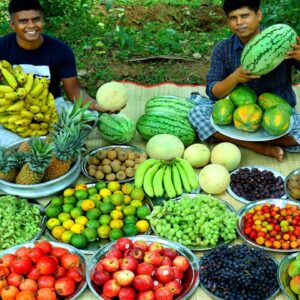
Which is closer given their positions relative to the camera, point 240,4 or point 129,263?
point 129,263

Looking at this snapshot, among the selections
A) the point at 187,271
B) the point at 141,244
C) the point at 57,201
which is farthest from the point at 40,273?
the point at 187,271

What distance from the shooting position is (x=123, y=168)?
11.5 ft

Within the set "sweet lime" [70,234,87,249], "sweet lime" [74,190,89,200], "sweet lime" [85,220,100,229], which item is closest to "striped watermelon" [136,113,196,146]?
"sweet lime" [74,190,89,200]

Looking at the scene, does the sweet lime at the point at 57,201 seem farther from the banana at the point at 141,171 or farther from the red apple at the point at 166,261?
the red apple at the point at 166,261

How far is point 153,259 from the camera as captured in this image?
2588mm

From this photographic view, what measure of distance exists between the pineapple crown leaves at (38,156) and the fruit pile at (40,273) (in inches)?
24.0

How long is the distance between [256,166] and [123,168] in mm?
964

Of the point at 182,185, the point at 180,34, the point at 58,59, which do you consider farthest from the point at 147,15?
the point at 182,185

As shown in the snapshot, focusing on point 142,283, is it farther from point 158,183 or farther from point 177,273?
point 158,183

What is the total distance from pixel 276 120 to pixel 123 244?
55.3 inches

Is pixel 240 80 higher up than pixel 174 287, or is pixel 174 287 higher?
pixel 240 80

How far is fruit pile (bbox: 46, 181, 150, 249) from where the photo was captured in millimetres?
2918

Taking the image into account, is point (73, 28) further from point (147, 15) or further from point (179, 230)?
point (179, 230)

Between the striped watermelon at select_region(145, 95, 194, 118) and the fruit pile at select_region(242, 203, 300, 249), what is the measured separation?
1.22 metres
